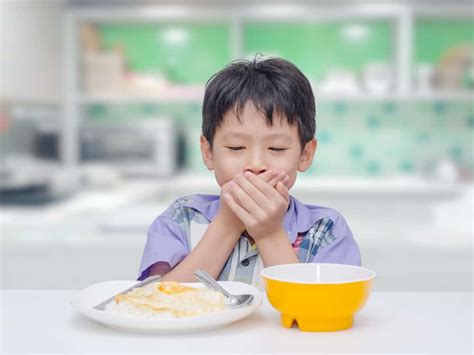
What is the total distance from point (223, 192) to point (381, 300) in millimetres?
275

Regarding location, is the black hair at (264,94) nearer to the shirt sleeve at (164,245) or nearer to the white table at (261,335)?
the shirt sleeve at (164,245)

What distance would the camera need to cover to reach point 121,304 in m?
0.78

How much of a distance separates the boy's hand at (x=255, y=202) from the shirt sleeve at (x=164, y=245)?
0.51 feet

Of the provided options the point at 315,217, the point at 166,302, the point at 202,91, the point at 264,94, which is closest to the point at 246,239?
the point at 315,217

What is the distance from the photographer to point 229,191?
1017 mm

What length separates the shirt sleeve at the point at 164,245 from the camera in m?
1.10

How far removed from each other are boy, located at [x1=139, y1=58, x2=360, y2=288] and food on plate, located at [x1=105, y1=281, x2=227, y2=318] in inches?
8.5

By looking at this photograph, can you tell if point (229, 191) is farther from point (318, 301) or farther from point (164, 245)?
point (318, 301)

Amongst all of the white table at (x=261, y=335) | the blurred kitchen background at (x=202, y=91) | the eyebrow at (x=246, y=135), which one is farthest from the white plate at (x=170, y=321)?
the blurred kitchen background at (x=202, y=91)

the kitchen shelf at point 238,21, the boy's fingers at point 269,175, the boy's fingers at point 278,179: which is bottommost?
the boy's fingers at point 278,179

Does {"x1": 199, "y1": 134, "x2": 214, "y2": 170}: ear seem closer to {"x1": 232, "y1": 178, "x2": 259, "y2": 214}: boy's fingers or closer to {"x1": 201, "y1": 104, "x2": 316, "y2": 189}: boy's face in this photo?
{"x1": 201, "y1": 104, "x2": 316, "y2": 189}: boy's face

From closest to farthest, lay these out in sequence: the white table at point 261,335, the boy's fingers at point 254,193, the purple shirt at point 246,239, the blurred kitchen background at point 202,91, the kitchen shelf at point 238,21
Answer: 1. the white table at point 261,335
2. the boy's fingers at point 254,193
3. the purple shirt at point 246,239
4. the blurred kitchen background at point 202,91
5. the kitchen shelf at point 238,21

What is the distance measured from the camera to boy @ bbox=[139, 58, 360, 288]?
3.35 feet

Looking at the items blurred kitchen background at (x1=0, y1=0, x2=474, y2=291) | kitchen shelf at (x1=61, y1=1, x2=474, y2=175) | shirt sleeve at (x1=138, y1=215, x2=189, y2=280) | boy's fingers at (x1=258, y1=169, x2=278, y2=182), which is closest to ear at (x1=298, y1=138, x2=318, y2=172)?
boy's fingers at (x1=258, y1=169, x2=278, y2=182)
